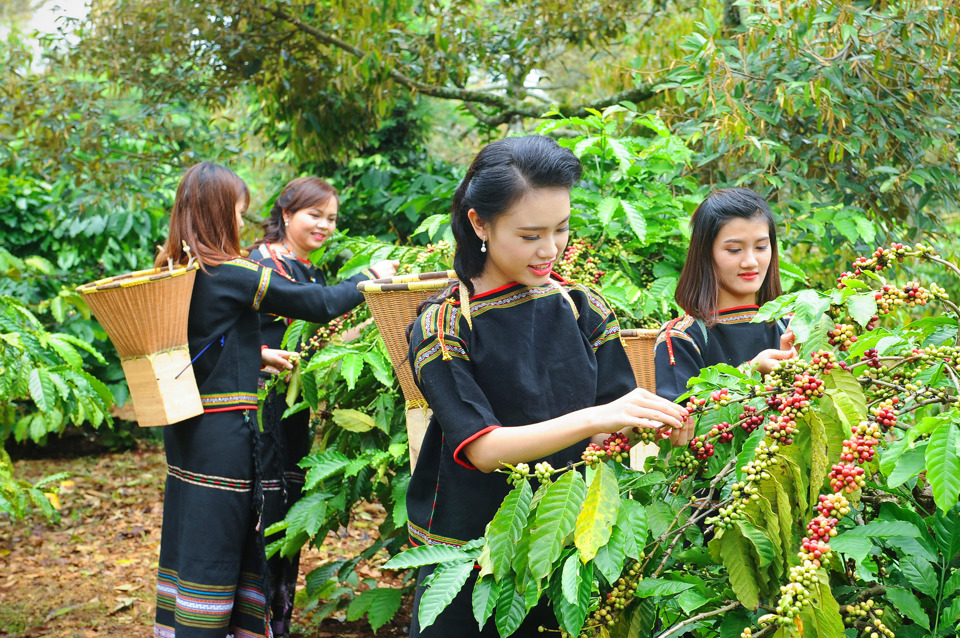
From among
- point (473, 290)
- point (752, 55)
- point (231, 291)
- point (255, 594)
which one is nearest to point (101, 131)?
point (231, 291)

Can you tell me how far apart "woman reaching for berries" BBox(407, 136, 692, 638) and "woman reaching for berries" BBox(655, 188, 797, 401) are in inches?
26.1

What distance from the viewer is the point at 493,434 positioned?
170 centimetres

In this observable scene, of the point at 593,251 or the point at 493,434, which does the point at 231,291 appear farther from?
the point at 493,434

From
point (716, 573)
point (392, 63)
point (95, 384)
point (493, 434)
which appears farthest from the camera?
point (392, 63)

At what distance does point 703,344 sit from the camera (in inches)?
102

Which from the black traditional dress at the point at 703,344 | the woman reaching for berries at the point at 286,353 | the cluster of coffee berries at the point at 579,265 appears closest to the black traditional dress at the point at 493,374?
the black traditional dress at the point at 703,344

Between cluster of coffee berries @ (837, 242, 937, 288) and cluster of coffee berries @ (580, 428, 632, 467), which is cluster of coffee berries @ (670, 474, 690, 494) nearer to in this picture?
cluster of coffee berries @ (580, 428, 632, 467)

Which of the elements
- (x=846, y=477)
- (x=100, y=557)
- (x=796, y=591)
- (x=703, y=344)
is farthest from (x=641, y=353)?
(x=100, y=557)

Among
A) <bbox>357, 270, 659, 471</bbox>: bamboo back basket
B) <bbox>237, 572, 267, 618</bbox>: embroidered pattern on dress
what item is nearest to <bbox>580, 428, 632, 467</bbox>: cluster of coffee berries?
<bbox>357, 270, 659, 471</bbox>: bamboo back basket

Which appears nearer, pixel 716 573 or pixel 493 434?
pixel 716 573

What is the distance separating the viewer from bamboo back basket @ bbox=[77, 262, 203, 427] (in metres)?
2.77

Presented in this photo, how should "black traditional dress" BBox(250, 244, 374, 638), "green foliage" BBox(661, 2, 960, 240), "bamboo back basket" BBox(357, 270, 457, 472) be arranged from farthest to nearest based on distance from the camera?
"green foliage" BBox(661, 2, 960, 240)
"black traditional dress" BBox(250, 244, 374, 638)
"bamboo back basket" BBox(357, 270, 457, 472)

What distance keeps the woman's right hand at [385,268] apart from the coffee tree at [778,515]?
5.53 feet

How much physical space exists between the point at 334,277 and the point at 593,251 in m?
2.21
